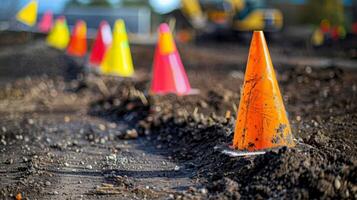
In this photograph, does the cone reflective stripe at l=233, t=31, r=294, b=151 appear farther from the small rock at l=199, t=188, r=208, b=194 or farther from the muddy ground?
the small rock at l=199, t=188, r=208, b=194

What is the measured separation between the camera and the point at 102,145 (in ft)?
21.5

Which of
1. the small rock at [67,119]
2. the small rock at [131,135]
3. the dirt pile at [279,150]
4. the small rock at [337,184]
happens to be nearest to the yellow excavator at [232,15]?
the dirt pile at [279,150]

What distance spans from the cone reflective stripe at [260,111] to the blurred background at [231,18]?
14.9 metres

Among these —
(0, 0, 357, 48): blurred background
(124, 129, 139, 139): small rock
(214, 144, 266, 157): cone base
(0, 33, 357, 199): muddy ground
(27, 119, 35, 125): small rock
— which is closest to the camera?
(0, 33, 357, 199): muddy ground

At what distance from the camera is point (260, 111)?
500 cm

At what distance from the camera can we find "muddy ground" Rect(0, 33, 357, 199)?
14.1 ft

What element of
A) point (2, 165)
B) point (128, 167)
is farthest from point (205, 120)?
Answer: point (2, 165)

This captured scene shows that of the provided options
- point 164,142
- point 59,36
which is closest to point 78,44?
point 59,36

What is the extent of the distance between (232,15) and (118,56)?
50.9ft

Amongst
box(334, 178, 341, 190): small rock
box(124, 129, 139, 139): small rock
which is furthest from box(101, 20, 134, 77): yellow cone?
box(334, 178, 341, 190): small rock

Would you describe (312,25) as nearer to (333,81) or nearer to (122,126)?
(333,81)

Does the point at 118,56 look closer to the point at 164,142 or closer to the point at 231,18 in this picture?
the point at 164,142

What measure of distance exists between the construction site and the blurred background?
27.8 ft

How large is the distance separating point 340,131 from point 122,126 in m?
2.92
